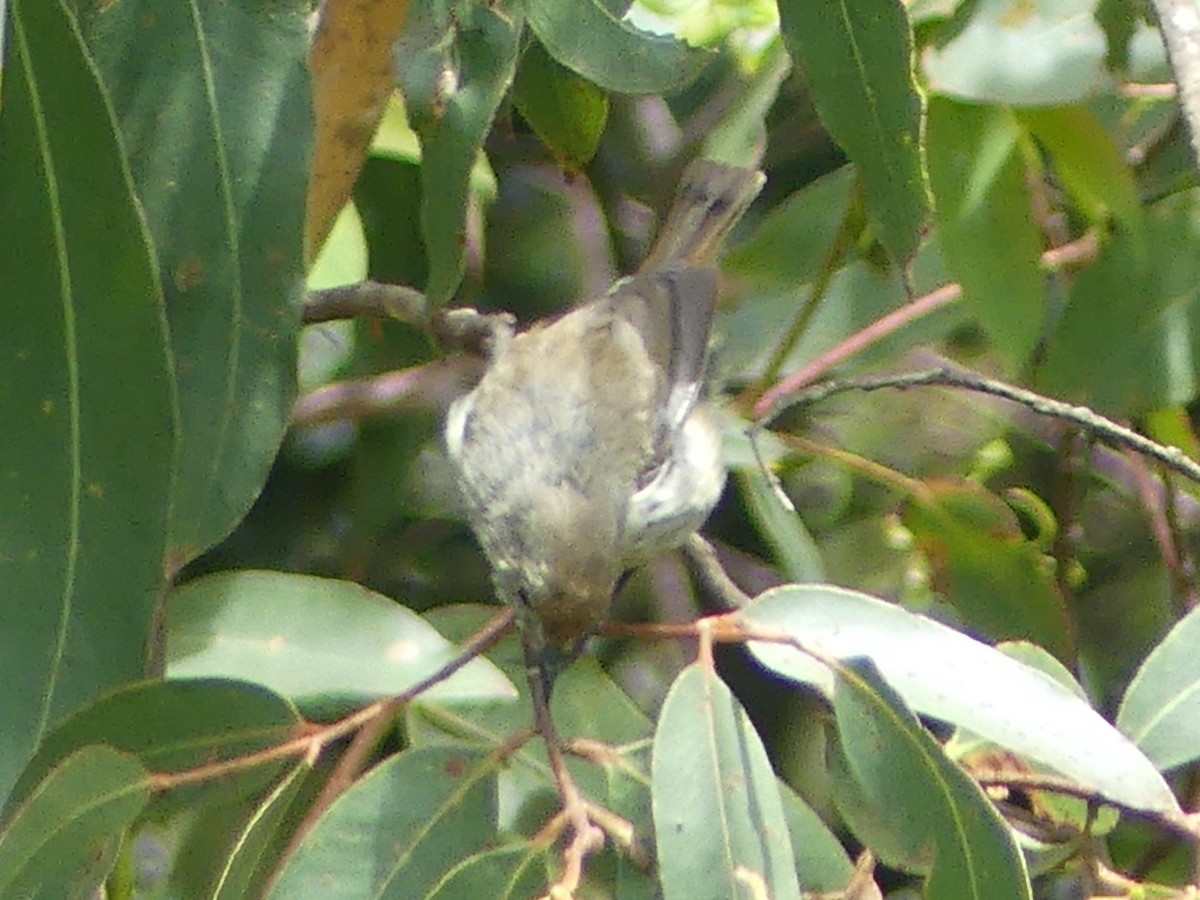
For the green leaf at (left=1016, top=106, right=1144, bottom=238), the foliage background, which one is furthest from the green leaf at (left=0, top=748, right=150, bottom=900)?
the green leaf at (left=1016, top=106, right=1144, bottom=238)

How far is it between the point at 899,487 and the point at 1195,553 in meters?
0.63

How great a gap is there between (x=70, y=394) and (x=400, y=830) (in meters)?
0.38

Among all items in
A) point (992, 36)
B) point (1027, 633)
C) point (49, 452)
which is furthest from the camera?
point (1027, 633)

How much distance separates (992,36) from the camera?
130cm

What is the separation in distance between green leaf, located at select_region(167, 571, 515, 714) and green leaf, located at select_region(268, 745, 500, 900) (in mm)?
126

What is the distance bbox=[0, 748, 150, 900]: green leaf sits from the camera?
905 millimetres

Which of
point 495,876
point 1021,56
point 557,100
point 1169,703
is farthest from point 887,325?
point 495,876

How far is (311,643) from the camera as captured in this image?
3.93ft

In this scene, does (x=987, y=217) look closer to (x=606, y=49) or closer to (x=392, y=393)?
(x=606, y=49)

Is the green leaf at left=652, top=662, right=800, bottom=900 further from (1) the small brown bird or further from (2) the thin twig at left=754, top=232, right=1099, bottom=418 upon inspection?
(2) the thin twig at left=754, top=232, right=1099, bottom=418

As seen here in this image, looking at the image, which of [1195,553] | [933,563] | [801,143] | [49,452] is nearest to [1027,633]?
[933,563]

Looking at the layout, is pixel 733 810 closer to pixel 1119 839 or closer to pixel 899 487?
pixel 899 487

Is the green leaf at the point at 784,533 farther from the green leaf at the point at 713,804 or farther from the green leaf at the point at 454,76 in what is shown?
the green leaf at the point at 454,76

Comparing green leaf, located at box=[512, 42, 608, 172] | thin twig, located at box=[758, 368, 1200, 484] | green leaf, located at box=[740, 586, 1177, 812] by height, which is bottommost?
green leaf, located at box=[740, 586, 1177, 812]
